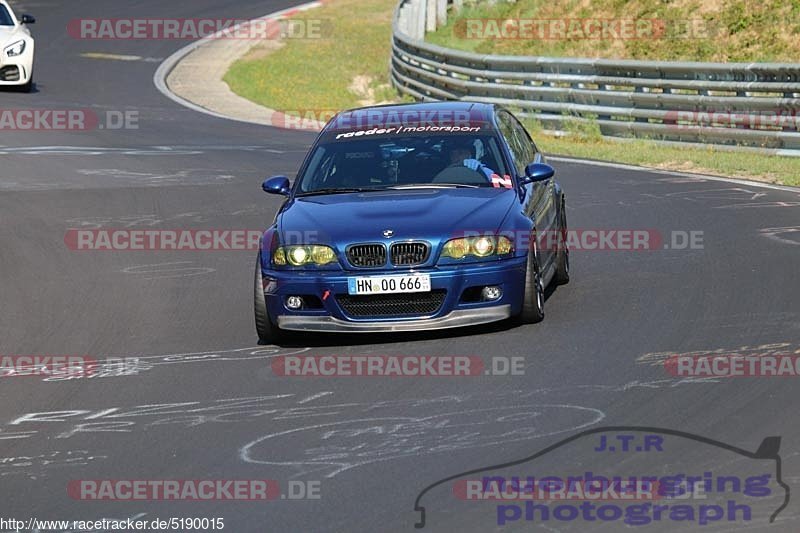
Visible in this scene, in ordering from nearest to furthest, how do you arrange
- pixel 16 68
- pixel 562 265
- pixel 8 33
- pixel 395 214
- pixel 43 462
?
pixel 43 462, pixel 395 214, pixel 562 265, pixel 8 33, pixel 16 68

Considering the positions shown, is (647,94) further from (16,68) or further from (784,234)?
(16,68)

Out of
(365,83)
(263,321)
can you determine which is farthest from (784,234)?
(365,83)

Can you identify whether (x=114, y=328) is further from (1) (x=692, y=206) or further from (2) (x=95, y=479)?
(1) (x=692, y=206)

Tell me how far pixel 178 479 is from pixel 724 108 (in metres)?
14.8

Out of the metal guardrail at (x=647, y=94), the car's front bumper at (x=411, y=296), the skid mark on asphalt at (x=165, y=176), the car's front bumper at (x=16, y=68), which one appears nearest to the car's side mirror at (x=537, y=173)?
the car's front bumper at (x=411, y=296)

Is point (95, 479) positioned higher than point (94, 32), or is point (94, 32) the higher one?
point (95, 479)

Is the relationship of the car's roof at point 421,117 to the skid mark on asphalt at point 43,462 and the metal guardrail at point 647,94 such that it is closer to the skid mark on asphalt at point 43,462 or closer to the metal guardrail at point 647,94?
the skid mark on asphalt at point 43,462

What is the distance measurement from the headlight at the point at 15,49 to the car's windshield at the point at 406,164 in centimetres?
1663

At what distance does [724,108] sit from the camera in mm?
20641

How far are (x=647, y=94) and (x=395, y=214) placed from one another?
40.1 feet

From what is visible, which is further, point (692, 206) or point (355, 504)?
point (692, 206)

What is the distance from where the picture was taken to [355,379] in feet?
29.9

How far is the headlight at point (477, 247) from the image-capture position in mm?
10000

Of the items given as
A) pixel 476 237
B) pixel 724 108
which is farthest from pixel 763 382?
pixel 724 108
